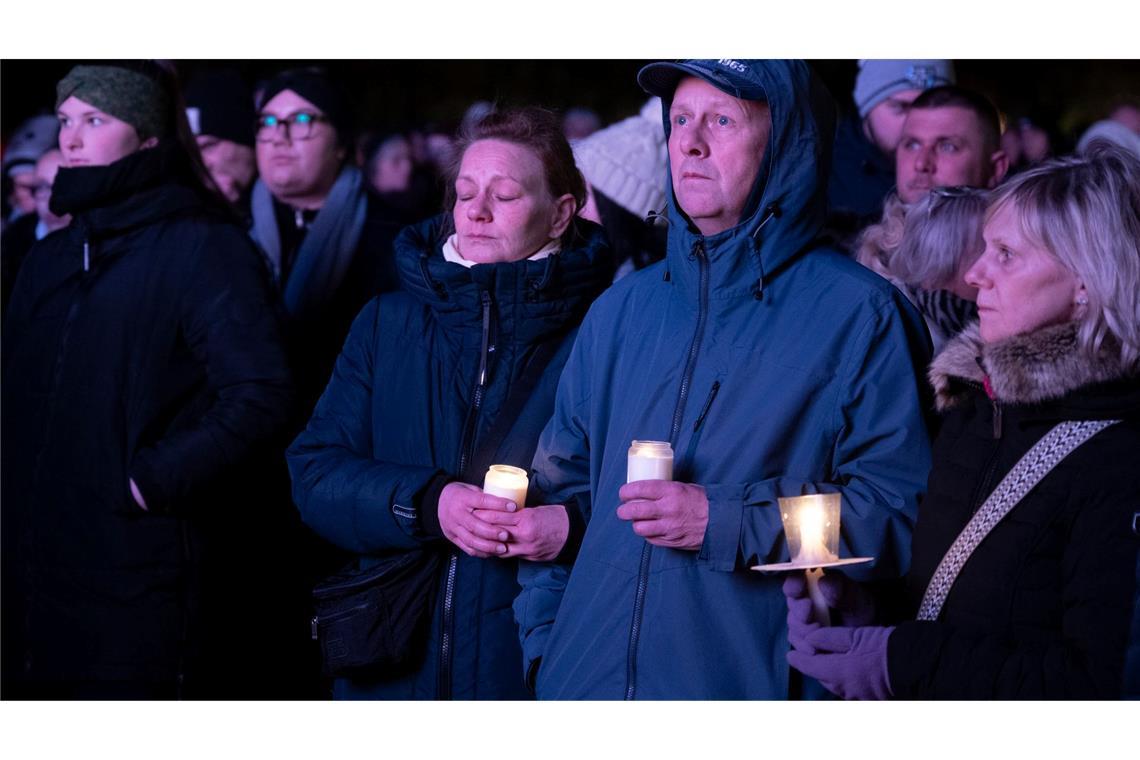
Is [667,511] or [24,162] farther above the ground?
[24,162]

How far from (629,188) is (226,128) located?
178cm

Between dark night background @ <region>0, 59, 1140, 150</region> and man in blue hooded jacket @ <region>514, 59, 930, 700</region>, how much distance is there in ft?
7.24

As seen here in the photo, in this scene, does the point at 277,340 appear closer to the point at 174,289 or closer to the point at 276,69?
the point at 174,289

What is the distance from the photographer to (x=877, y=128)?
5180 millimetres

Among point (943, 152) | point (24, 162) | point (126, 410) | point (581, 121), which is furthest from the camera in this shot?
point (581, 121)

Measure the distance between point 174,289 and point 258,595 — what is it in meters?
0.94

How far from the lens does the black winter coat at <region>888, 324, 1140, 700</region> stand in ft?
7.57

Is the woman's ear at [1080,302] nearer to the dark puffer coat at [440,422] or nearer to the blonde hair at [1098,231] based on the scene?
the blonde hair at [1098,231]

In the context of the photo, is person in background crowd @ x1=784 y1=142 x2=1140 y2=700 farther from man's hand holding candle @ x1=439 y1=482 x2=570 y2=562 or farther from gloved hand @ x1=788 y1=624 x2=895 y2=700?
man's hand holding candle @ x1=439 y1=482 x2=570 y2=562

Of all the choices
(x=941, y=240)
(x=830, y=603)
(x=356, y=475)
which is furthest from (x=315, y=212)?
(x=830, y=603)

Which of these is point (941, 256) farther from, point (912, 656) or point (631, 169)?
point (631, 169)

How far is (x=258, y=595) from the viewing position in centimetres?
412

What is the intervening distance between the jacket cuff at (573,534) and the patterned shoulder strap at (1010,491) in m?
0.88

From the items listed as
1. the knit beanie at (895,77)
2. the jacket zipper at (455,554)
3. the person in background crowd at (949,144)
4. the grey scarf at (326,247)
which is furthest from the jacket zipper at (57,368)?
the knit beanie at (895,77)
